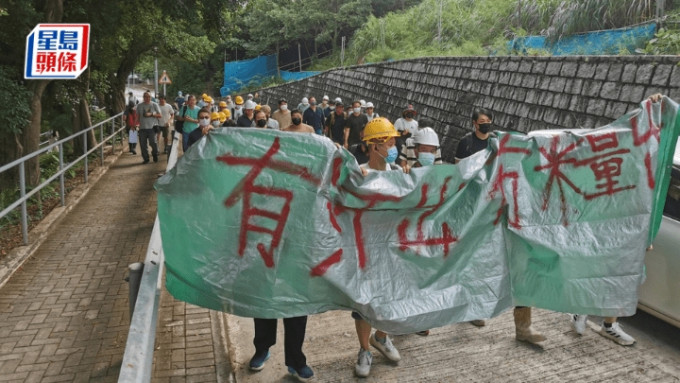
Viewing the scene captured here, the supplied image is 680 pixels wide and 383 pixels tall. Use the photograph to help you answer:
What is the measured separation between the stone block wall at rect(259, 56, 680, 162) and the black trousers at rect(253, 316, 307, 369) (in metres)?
5.74

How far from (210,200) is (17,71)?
30.5 feet

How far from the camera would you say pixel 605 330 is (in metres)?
4.56

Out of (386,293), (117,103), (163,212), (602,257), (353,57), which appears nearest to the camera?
(163,212)

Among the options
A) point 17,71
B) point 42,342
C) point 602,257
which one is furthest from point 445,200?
point 17,71

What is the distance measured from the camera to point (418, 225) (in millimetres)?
3660

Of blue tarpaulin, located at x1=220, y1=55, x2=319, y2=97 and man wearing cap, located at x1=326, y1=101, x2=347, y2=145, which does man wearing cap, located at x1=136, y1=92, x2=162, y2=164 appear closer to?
man wearing cap, located at x1=326, y1=101, x2=347, y2=145

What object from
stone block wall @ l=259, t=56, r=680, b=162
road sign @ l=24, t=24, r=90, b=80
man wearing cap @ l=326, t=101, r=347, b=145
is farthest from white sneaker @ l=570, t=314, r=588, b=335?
road sign @ l=24, t=24, r=90, b=80

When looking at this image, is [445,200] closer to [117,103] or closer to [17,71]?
[17,71]

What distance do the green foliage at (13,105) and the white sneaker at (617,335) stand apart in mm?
9217

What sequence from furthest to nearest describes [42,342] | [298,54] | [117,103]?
[298,54] → [117,103] → [42,342]

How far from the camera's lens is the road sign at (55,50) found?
998 centimetres

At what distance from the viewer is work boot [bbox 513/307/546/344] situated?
14.3 feet

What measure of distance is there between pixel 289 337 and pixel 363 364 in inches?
23.2

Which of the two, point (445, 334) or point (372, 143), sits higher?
point (372, 143)
